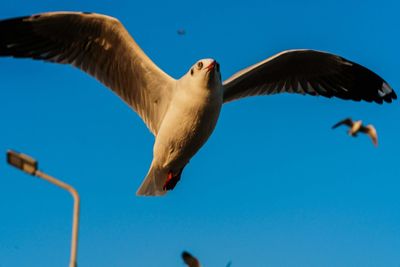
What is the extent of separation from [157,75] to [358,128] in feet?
9.77

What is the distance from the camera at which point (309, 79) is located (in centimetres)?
1192

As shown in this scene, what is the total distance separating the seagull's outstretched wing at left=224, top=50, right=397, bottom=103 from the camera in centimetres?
1105

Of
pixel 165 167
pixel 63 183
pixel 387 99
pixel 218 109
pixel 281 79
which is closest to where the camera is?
pixel 63 183

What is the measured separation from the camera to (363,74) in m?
12.4

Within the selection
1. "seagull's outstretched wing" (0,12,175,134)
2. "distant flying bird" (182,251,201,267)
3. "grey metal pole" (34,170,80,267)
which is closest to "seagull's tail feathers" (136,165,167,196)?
"seagull's outstretched wing" (0,12,175,134)

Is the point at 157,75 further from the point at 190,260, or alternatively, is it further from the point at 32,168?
the point at 32,168

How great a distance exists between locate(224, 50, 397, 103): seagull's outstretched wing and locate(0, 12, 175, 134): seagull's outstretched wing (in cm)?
114

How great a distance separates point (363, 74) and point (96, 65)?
15.5 feet

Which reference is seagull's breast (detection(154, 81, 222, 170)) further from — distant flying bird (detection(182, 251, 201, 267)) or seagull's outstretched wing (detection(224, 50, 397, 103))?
distant flying bird (detection(182, 251, 201, 267))

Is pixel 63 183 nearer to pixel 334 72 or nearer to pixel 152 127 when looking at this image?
pixel 152 127

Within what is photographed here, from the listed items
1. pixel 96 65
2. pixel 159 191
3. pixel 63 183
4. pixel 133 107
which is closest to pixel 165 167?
pixel 159 191

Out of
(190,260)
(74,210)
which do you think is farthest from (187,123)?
(74,210)

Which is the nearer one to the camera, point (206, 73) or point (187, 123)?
point (206, 73)

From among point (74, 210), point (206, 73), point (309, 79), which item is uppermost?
point (309, 79)
